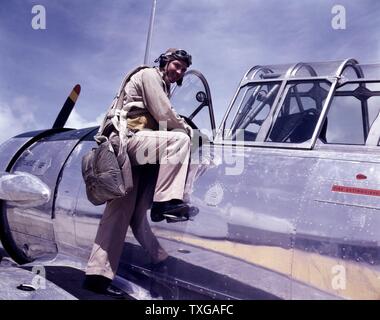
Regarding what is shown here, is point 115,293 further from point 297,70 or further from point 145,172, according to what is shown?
point 297,70

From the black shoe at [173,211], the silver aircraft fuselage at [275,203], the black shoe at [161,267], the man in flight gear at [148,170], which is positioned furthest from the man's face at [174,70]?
the black shoe at [161,267]

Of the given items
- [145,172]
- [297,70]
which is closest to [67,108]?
[145,172]

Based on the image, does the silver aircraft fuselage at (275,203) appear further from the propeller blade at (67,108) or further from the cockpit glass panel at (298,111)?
the propeller blade at (67,108)

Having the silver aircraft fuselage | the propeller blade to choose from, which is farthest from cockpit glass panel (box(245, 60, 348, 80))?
the propeller blade

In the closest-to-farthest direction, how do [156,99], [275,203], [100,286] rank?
[275,203]
[156,99]
[100,286]

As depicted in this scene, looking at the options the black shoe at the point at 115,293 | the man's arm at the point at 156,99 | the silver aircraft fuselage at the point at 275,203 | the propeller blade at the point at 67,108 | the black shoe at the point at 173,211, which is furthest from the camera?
the propeller blade at the point at 67,108

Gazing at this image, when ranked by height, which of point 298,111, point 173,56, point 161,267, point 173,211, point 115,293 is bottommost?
point 115,293

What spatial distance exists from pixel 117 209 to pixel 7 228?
230 cm

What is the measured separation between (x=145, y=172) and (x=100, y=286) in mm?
1066

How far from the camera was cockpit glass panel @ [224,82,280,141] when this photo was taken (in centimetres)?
330

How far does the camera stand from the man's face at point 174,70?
3334mm

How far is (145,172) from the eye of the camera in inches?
134
